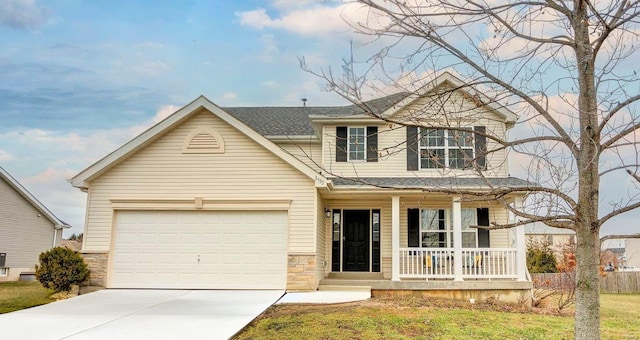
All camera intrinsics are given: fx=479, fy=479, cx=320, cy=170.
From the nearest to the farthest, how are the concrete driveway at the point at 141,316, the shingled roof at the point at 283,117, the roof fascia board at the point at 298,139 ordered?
1. the concrete driveway at the point at 141,316
2. the roof fascia board at the point at 298,139
3. the shingled roof at the point at 283,117

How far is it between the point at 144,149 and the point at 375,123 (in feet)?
23.3

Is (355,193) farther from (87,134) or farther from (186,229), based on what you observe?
(87,134)

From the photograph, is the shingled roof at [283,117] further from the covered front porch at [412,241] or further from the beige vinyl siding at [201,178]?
the covered front porch at [412,241]

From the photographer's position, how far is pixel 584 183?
4309mm

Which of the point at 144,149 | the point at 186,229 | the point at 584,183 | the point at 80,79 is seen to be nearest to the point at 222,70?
the point at 144,149

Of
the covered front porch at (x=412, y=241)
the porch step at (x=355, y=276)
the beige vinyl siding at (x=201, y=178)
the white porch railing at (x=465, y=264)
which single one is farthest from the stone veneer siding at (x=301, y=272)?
the white porch railing at (x=465, y=264)

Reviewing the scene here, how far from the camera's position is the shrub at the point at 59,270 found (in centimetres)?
1228

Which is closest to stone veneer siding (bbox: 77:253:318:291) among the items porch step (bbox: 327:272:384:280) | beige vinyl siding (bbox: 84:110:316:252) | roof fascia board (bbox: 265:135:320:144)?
beige vinyl siding (bbox: 84:110:316:252)

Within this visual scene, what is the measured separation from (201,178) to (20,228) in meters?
15.0

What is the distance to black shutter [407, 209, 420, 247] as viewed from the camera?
603 inches

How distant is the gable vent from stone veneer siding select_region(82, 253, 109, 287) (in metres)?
3.67

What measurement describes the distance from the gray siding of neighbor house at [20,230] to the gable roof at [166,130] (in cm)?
1185

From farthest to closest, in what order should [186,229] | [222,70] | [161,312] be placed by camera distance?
1. [186,229]
2. [222,70]
3. [161,312]

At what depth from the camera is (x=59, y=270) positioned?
1231cm
